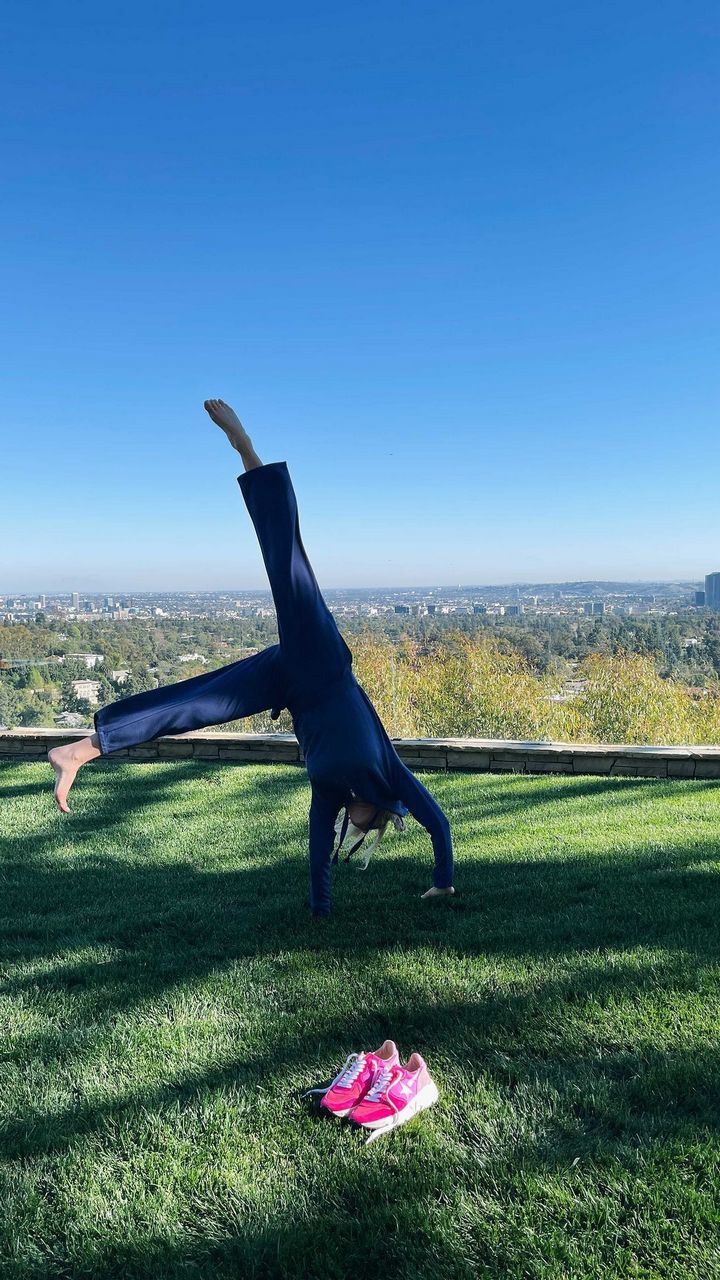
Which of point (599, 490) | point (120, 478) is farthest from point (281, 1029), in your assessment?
point (599, 490)

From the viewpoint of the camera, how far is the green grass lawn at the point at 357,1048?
169 centimetres

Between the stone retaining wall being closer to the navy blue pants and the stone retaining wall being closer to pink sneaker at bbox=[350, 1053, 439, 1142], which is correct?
the navy blue pants

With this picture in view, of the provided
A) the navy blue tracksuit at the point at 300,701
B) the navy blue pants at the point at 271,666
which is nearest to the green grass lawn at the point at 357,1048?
the navy blue tracksuit at the point at 300,701

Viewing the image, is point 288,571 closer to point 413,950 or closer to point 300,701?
point 300,701

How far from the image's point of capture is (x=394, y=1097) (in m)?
2.02

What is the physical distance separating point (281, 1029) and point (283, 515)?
199 cm

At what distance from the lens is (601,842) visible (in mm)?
4777

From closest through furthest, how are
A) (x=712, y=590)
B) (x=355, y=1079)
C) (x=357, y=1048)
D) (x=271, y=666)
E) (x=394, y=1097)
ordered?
(x=394, y=1097) < (x=355, y=1079) < (x=357, y=1048) < (x=271, y=666) < (x=712, y=590)

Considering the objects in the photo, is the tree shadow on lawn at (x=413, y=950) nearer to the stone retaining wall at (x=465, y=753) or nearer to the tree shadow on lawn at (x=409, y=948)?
the tree shadow on lawn at (x=409, y=948)

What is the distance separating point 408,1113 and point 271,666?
73.2 inches

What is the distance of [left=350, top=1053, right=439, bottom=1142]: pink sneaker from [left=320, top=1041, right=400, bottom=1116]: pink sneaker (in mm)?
17

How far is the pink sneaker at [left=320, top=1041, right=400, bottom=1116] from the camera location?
2.08m

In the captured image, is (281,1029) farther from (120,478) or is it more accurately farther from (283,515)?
(120,478)

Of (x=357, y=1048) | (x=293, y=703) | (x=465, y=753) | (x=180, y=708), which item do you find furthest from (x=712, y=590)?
(x=357, y=1048)
